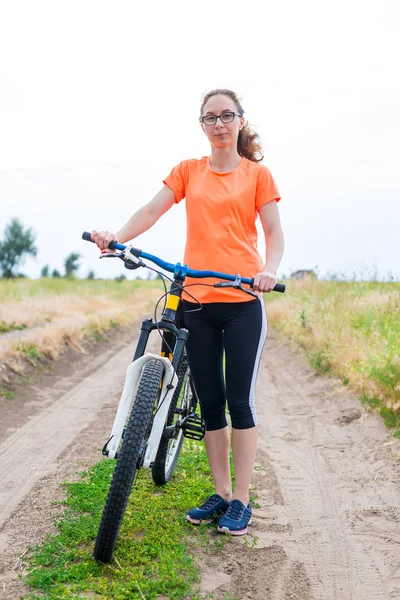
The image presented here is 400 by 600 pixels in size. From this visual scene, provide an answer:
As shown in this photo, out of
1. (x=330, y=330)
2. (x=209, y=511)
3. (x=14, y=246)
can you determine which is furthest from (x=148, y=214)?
(x=14, y=246)

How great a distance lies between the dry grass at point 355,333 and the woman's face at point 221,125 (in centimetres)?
323

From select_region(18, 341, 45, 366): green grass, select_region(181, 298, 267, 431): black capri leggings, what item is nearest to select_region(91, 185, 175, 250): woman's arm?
select_region(181, 298, 267, 431): black capri leggings

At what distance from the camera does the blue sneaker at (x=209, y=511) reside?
11.4 feet

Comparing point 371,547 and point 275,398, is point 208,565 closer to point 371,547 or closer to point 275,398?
point 371,547

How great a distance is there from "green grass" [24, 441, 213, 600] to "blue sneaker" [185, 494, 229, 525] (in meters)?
0.05

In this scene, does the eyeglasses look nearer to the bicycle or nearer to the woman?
the woman

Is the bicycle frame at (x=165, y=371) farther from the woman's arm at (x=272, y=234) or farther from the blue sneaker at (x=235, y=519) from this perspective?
the blue sneaker at (x=235, y=519)

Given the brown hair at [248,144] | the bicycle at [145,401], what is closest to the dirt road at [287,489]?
the bicycle at [145,401]

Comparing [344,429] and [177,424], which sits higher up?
[177,424]

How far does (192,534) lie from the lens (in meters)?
3.33

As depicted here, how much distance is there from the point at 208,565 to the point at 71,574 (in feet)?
2.19

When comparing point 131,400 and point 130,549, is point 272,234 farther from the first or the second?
point 130,549

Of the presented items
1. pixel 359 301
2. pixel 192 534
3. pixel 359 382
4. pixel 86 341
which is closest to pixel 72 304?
pixel 86 341

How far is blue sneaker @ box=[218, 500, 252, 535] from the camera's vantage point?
3363mm
